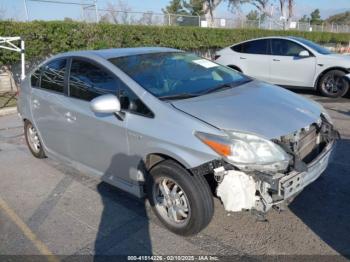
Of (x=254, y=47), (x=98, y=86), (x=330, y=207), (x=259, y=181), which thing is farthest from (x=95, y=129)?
(x=254, y=47)

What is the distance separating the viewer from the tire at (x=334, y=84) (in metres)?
8.93

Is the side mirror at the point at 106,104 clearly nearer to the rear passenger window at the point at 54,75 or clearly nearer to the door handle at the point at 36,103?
the rear passenger window at the point at 54,75

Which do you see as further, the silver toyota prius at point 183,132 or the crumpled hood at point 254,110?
the crumpled hood at point 254,110

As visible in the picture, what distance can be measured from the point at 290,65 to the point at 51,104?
6730 mm

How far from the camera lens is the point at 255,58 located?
33.3 ft

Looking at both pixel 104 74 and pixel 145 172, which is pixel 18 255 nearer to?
pixel 145 172

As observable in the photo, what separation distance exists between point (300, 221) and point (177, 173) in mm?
1311

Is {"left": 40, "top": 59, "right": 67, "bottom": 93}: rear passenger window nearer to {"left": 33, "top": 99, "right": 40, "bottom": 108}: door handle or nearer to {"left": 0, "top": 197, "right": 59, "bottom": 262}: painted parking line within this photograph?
{"left": 33, "top": 99, "right": 40, "bottom": 108}: door handle

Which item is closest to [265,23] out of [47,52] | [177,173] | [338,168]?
[47,52]

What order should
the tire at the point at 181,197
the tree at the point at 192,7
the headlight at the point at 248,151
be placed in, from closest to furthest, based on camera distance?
the headlight at the point at 248,151 < the tire at the point at 181,197 < the tree at the point at 192,7

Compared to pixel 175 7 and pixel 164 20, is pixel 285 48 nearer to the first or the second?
pixel 164 20

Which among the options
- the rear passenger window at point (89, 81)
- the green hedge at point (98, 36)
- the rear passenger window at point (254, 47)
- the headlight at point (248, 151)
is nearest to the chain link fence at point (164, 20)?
the green hedge at point (98, 36)

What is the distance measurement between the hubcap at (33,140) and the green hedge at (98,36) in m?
6.04

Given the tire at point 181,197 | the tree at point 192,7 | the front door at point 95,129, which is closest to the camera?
the tire at point 181,197
